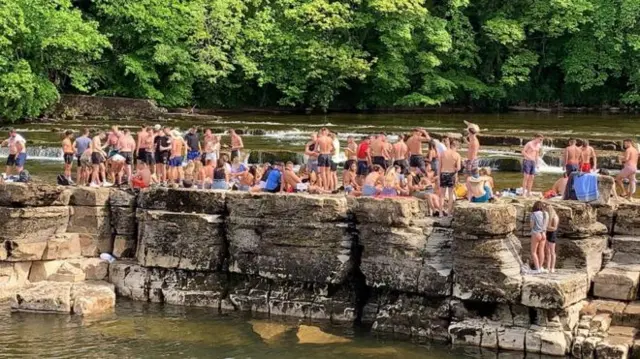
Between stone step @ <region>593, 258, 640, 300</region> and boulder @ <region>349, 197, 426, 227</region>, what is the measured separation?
3.56m

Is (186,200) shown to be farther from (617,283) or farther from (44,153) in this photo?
(44,153)

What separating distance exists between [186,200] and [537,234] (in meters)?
7.28

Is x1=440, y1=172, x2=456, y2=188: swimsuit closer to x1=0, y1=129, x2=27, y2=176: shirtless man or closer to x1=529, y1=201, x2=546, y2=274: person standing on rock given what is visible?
x1=529, y1=201, x2=546, y2=274: person standing on rock

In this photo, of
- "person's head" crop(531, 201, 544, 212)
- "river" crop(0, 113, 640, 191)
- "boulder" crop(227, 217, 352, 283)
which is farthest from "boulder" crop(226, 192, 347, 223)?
"river" crop(0, 113, 640, 191)

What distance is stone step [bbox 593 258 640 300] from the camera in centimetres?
1558

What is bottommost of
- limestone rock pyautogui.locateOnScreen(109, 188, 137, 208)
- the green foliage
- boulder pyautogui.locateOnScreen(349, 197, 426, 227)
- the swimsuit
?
limestone rock pyautogui.locateOnScreen(109, 188, 137, 208)

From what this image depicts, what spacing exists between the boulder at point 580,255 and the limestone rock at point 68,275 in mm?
10026

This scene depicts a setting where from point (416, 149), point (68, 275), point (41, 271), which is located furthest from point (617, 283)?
point (41, 271)

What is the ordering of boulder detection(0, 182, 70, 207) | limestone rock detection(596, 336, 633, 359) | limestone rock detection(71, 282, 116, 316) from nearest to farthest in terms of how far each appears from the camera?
limestone rock detection(596, 336, 633, 359)
limestone rock detection(71, 282, 116, 316)
boulder detection(0, 182, 70, 207)

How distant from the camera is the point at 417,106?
171 ft

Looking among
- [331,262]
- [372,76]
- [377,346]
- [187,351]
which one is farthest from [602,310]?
[372,76]

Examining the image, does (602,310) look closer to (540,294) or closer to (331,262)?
(540,294)

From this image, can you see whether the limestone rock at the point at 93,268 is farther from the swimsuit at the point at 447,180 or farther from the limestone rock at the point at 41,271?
the swimsuit at the point at 447,180

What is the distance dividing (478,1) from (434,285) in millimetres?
40333
